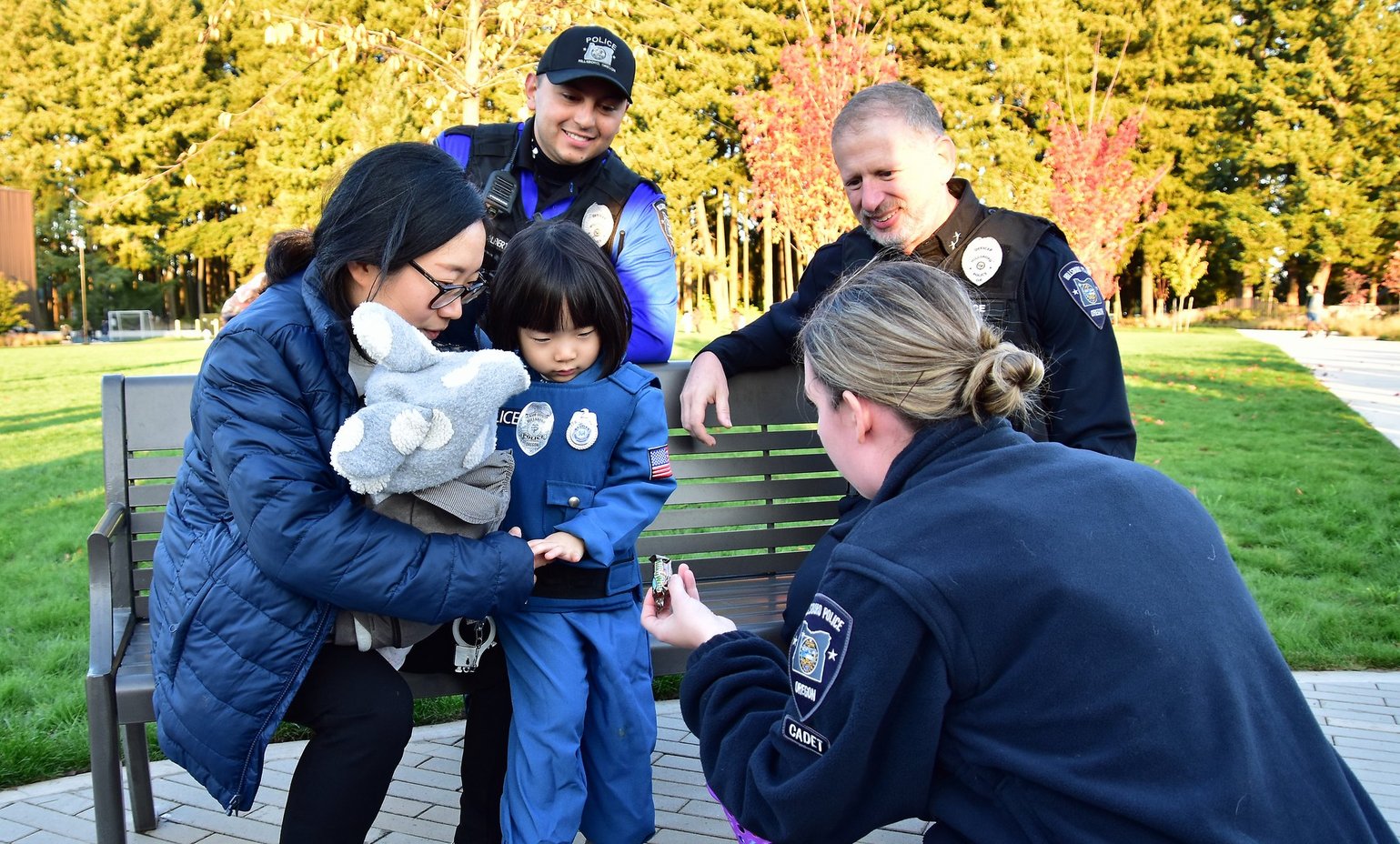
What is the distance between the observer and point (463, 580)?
2389 mm

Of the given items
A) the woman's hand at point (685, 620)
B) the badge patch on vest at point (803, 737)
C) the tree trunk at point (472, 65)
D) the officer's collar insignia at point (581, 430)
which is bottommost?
the badge patch on vest at point (803, 737)

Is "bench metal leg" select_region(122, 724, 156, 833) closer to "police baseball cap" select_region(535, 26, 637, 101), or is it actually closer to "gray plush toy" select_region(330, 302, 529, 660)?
"gray plush toy" select_region(330, 302, 529, 660)

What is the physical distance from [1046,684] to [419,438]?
4.34 feet

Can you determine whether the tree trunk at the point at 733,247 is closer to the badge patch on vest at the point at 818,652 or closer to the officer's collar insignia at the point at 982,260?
the officer's collar insignia at the point at 982,260

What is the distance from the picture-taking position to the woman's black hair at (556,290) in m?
2.71

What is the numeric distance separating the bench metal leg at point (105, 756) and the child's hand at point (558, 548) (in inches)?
41.6

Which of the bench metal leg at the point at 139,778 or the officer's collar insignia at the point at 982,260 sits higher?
the officer's collar insignia at the point at 982,260

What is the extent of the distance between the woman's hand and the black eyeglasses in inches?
32.7

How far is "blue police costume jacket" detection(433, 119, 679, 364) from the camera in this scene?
355 cm

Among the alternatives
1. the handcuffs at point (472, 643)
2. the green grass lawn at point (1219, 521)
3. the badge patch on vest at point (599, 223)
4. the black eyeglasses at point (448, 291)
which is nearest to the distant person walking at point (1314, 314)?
the green grass lawn at point (1219, 521)

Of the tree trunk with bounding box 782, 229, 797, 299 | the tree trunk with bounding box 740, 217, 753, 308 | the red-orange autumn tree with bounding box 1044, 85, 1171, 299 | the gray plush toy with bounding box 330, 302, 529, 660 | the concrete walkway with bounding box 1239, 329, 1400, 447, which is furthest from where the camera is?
the tree trunk with bounding box 740, 217, 753, 308

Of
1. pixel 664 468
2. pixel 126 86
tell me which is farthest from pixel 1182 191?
pixel 664 468

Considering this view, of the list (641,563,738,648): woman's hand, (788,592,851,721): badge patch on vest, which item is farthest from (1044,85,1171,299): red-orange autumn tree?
(788,592,851,721): badge patch on vest

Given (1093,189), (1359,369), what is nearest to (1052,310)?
(1359,369)
